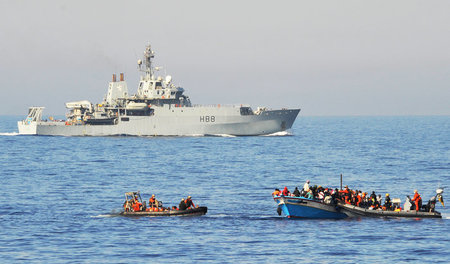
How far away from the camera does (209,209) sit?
5559 centimetres

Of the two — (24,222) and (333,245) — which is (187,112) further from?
(333,245)

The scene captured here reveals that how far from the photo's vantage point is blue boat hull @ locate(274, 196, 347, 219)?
5072 cm

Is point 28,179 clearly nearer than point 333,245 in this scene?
No

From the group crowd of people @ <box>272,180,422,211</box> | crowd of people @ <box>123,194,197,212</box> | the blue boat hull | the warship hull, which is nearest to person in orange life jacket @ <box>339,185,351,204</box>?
crowd of people @ <box>272,180,422,211</box>

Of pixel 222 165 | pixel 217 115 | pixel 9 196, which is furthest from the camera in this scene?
pixel 217 115

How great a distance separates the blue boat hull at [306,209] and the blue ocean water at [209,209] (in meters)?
0.81

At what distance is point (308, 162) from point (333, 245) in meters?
56.8

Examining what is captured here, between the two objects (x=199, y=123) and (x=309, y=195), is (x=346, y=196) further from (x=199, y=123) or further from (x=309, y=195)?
(x=199, y=123)

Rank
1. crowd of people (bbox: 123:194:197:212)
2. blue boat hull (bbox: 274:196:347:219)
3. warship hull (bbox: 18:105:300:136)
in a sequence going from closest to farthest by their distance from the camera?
blue boat hull (bbox: 274:196:347:219)
crowd of people (bbox: 123:194:197:212)
warship hull (bbox: 18:105:300:136)

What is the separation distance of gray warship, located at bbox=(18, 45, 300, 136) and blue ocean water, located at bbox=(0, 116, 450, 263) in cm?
2023

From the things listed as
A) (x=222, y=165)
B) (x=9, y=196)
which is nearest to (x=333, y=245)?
(x=9, y=196)

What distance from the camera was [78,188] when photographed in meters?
71.1

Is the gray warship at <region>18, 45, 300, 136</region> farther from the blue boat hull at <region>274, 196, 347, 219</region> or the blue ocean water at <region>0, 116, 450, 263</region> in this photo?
the blue boat hull at <region>274, 196, 347, 219</region>

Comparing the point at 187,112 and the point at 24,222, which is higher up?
the point at 187,112
